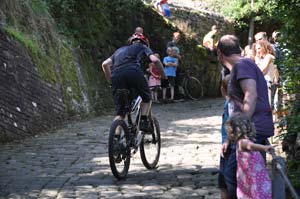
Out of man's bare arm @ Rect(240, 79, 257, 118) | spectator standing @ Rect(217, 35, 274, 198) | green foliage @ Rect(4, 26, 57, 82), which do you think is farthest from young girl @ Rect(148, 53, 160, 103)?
man's bare arm @ Rect(240, 79, 257, 118)

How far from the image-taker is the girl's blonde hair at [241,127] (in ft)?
14.9

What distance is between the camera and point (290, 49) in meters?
6.69

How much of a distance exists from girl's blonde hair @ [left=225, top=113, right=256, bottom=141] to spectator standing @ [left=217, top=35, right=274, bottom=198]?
9.9 inches

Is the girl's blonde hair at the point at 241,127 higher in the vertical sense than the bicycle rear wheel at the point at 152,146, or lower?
higher

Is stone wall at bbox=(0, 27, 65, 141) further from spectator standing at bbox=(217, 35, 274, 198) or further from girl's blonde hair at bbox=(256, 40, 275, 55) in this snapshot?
spectator standing at bbox=(217, 35, 274, 198)

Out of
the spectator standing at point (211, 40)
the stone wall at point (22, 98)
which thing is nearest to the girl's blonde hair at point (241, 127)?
the stone wall at point (22, 98)

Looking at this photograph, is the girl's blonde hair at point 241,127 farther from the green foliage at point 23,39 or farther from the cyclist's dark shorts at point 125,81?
the green foliage at point 23,39

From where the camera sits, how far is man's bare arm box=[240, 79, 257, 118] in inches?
190

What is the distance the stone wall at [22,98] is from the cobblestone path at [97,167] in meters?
0.31

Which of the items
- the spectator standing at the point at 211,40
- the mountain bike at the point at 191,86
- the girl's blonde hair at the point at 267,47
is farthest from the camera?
the spectator standing at the point at 211,40

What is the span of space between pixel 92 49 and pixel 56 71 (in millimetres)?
3556

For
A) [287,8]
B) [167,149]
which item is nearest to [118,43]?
[167,149]

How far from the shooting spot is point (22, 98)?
1137cm

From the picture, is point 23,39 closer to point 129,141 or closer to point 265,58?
point 265,58
